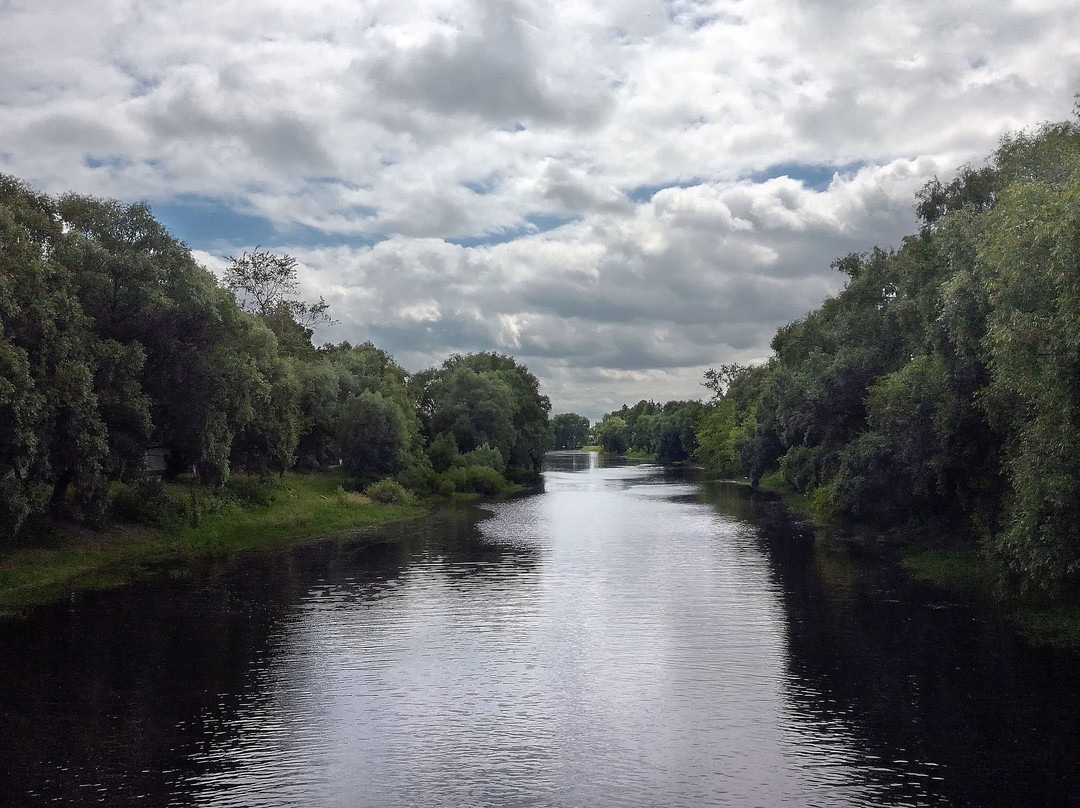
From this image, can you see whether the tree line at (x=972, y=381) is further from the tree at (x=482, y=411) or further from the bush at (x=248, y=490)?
the tree at (x=482, y=411)

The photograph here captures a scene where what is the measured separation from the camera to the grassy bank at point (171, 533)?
115 ft

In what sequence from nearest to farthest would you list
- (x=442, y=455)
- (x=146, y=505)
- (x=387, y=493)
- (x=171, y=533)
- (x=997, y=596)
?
(x=997, y=596)
(x=146, y=505)
(x=171, y=533)
(x=387, y=493)
(x=442, y=455)

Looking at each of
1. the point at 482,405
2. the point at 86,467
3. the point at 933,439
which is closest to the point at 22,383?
the point at 86,467

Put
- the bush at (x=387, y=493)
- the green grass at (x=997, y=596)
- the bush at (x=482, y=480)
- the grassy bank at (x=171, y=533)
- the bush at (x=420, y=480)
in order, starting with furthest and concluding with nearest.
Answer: the bush at (x=482, y=480) < the bush at (x=420, y=480) < the bush at (x=387, y=493) < the grassy bank at (x=171, y=533) < the green grass at (x=997, y=596)

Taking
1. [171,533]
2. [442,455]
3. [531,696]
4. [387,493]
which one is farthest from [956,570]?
[442,455]

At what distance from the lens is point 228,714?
2011cm

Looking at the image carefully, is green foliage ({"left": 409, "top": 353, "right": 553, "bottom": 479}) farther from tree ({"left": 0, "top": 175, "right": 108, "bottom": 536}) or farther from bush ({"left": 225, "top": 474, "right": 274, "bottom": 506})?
tree ({"left": 0, "top": 175, "right": 108, "bottom": 536})

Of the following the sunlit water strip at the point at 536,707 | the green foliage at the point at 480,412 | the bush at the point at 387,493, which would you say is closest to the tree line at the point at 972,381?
the sunlit water strip at the point at 536,707

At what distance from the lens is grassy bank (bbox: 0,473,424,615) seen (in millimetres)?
34938

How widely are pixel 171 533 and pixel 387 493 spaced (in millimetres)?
26802

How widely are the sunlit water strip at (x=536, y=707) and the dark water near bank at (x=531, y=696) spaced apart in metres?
0.08

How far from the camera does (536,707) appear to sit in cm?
2075

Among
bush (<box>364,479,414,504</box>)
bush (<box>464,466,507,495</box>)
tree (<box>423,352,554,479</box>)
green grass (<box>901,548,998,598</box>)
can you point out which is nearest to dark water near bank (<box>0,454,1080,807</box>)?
green grass (<box>901,548,998,598</box>)

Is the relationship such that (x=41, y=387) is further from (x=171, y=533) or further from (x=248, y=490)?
(x=248, y=490)
